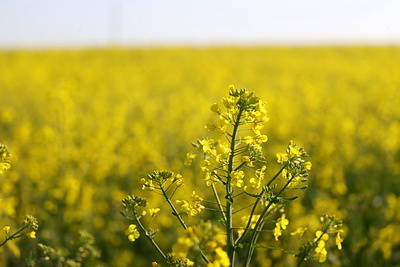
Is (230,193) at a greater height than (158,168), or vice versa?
(230,193)

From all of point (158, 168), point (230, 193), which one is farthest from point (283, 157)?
point (158, 168)

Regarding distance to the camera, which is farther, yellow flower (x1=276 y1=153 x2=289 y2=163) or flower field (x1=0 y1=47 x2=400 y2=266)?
flower field (x1=0 y1=47 x2=400 y2=266)

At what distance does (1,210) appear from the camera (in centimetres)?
311

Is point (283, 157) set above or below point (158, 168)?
above

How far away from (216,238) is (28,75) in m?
13.2

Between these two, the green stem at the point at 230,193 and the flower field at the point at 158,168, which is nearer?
the green stem at the point at 230,193

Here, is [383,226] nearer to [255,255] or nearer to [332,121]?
[255,255]

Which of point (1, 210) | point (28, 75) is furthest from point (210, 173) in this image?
point (28, 75)

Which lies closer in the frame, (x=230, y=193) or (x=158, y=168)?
(x=230, y=193)

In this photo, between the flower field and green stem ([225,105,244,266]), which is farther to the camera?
the flower field

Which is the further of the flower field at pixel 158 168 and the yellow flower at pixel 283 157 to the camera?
the flower field at pixel 158 168

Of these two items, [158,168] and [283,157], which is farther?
[158,168]

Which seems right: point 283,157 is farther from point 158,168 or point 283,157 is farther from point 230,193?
point 158,168

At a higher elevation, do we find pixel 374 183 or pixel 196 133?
pixel 196 133
